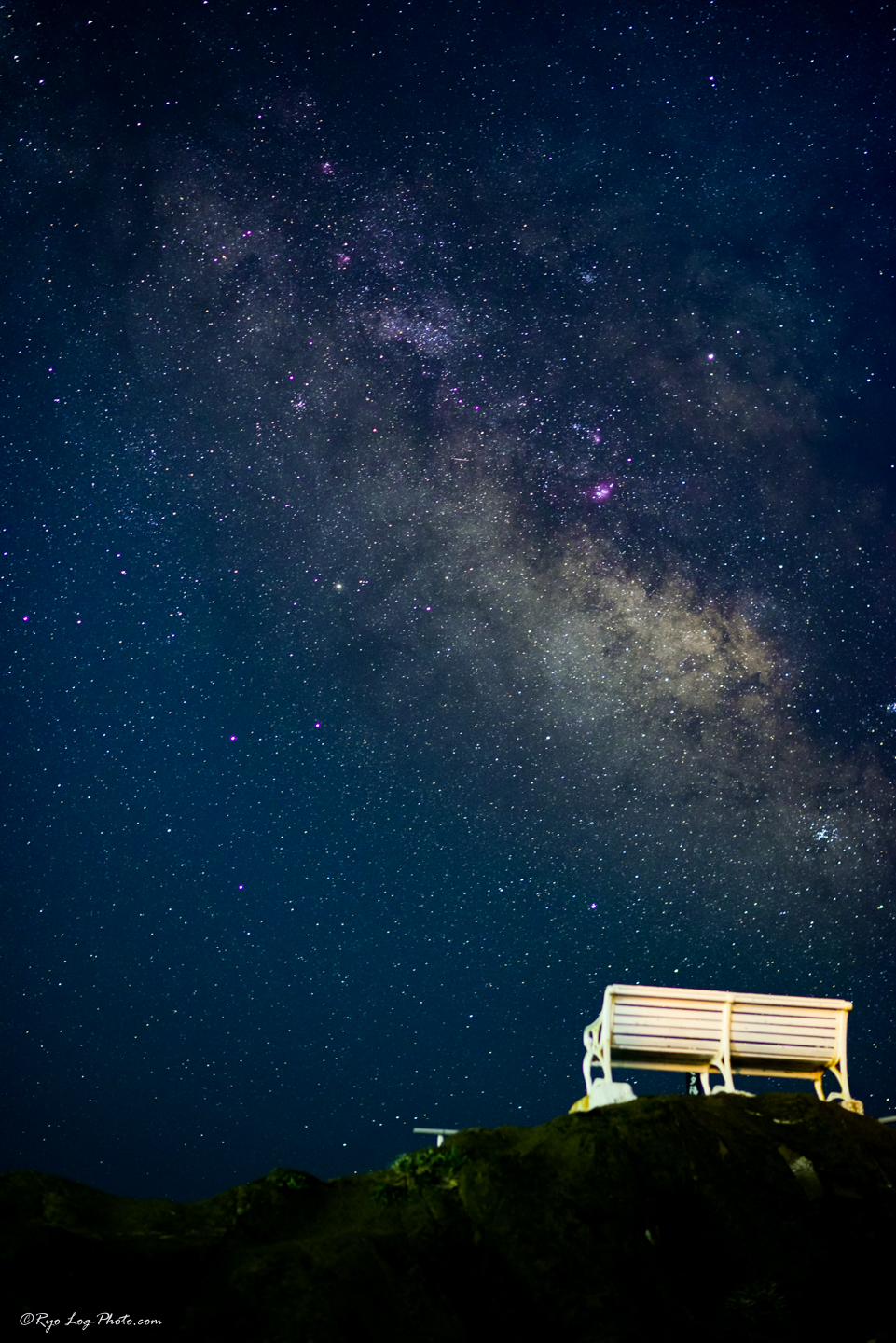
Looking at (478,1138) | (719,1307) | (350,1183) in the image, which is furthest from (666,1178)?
(350,1183)

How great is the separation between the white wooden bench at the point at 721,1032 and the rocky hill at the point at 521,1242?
1051 millimetres

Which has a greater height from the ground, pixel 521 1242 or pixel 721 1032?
pixel 721 1032

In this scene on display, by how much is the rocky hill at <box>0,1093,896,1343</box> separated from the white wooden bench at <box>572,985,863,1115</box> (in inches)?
41.4

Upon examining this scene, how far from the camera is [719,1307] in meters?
4.05

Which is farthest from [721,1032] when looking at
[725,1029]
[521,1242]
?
[521,1242]

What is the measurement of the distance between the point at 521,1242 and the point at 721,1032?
2.64 metres

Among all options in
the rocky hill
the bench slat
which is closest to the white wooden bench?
the bench slat

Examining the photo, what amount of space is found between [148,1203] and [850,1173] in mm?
3836

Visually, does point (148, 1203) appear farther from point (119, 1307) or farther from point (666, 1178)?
point (666, 1178)

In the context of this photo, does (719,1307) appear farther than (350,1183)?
No

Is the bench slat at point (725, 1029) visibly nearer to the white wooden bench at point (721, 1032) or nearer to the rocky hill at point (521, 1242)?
the white wooden bench at point (721, 1032)

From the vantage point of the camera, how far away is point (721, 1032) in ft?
20.0

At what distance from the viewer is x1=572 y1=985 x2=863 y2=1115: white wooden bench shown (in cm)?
600

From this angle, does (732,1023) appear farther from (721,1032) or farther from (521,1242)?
(521,1242)
